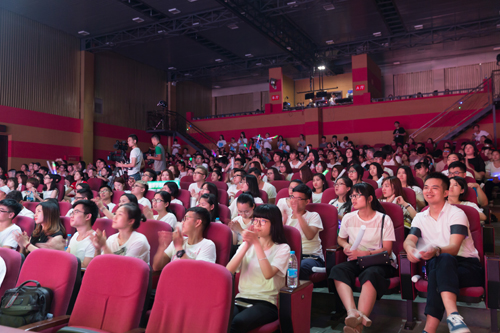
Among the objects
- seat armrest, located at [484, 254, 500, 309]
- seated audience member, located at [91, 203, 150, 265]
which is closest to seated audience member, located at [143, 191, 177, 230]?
seated audience member, located at [91, 203, 150, 265]

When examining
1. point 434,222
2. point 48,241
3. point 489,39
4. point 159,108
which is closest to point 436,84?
point 489,39

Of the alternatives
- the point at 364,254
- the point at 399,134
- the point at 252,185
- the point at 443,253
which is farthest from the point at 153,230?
the point at 399,134

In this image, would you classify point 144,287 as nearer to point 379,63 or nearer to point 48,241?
point 48,241

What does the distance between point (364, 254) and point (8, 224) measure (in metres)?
3.16

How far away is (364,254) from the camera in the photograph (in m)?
2.73

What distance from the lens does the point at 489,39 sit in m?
12.6

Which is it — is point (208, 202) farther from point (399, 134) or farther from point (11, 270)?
point (399, 134)

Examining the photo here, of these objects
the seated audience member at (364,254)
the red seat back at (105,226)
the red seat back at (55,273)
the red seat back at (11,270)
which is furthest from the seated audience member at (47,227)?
the seated audience member at (364,254)

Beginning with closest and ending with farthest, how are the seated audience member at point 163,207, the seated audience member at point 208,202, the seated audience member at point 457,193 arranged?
1. the seated audience member at point 457,193
2. the seated audience member at point 208,202
3. the seated audience member at point 163,207

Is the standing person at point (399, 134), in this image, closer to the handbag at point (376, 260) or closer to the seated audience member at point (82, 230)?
the handbag at point (376, 260)

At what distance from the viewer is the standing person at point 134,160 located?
215 inches

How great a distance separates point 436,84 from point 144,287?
14.9 metres

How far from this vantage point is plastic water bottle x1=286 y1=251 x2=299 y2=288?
2.21m

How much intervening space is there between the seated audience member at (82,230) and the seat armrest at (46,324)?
0.91m
